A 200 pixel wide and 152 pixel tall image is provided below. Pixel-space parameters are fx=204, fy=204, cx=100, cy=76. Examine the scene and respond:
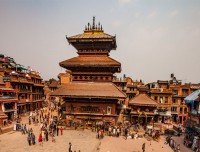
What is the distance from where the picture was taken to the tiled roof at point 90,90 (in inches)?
1187

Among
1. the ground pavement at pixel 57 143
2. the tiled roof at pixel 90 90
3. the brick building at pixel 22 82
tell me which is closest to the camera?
the ground pavement at pixel 57 143

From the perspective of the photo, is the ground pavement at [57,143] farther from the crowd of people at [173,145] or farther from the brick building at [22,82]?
the brick building at [22,82]

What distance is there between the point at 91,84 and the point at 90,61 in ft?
12.2

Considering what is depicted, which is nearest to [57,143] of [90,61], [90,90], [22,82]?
[90,90]

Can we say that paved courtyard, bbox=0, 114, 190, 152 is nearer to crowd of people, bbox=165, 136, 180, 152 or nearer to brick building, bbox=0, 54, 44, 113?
crowd of people, bbox=165, 136, 180, 152

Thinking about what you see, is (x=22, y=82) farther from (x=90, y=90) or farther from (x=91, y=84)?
(x=90, y=90)

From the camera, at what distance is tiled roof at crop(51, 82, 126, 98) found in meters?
30.2

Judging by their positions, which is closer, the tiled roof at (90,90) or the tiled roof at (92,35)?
the tiled roof at (90,90)

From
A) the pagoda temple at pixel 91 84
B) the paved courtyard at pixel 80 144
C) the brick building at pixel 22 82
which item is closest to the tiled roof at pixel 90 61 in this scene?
the pagoda temple at pixel 91 84

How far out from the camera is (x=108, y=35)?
33.6m

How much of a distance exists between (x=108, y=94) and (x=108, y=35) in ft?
32.9

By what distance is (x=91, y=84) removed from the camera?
33.1 meters

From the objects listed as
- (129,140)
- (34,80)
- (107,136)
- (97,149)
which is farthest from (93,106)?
(34,80)

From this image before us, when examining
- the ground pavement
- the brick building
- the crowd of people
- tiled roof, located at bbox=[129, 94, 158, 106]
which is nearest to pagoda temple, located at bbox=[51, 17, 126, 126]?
the ground pavement
